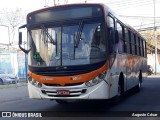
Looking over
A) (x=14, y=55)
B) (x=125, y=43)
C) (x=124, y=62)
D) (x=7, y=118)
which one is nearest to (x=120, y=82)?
(x=124, y=62)

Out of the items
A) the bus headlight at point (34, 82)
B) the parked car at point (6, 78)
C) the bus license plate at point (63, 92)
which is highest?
the bus headlight at point (34, 82)

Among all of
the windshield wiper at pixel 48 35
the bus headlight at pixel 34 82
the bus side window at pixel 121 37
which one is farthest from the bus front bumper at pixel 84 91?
the bus side window at pixel 121 37

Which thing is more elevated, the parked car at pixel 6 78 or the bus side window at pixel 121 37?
the bus side window at pixel 121 37

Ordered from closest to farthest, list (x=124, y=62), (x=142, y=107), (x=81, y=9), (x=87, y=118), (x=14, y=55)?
(x=87, y=118) → (x=81, y=9) → (x=142, y=107) → (x=124, y=62) → (x=14, y=55)

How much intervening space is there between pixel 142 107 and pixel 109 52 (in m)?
2.85

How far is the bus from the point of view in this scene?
10.2 meters

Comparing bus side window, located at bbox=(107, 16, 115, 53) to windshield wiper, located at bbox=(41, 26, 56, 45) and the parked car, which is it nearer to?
windshield wiper, located at bbox=(41, 26, 56, 45)

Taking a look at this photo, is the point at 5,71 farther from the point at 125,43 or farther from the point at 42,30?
the point at 42,30

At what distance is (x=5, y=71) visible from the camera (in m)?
28.4

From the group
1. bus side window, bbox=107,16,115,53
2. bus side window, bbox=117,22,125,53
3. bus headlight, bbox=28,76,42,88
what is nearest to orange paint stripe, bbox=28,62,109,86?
bus headlight, bbox=28,76,42,88

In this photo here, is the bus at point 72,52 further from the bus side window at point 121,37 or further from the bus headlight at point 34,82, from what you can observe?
the bus side window at point 121,37

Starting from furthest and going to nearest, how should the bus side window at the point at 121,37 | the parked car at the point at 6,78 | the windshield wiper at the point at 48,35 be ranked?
the parked car at the point at 6,78
the bus side window at the point at 121,37
the windshield wiper at the point at 48,35

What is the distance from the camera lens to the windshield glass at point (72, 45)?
10.3m

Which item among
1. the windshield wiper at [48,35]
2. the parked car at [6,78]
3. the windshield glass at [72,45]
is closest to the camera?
the windshield glass at [72,45]
